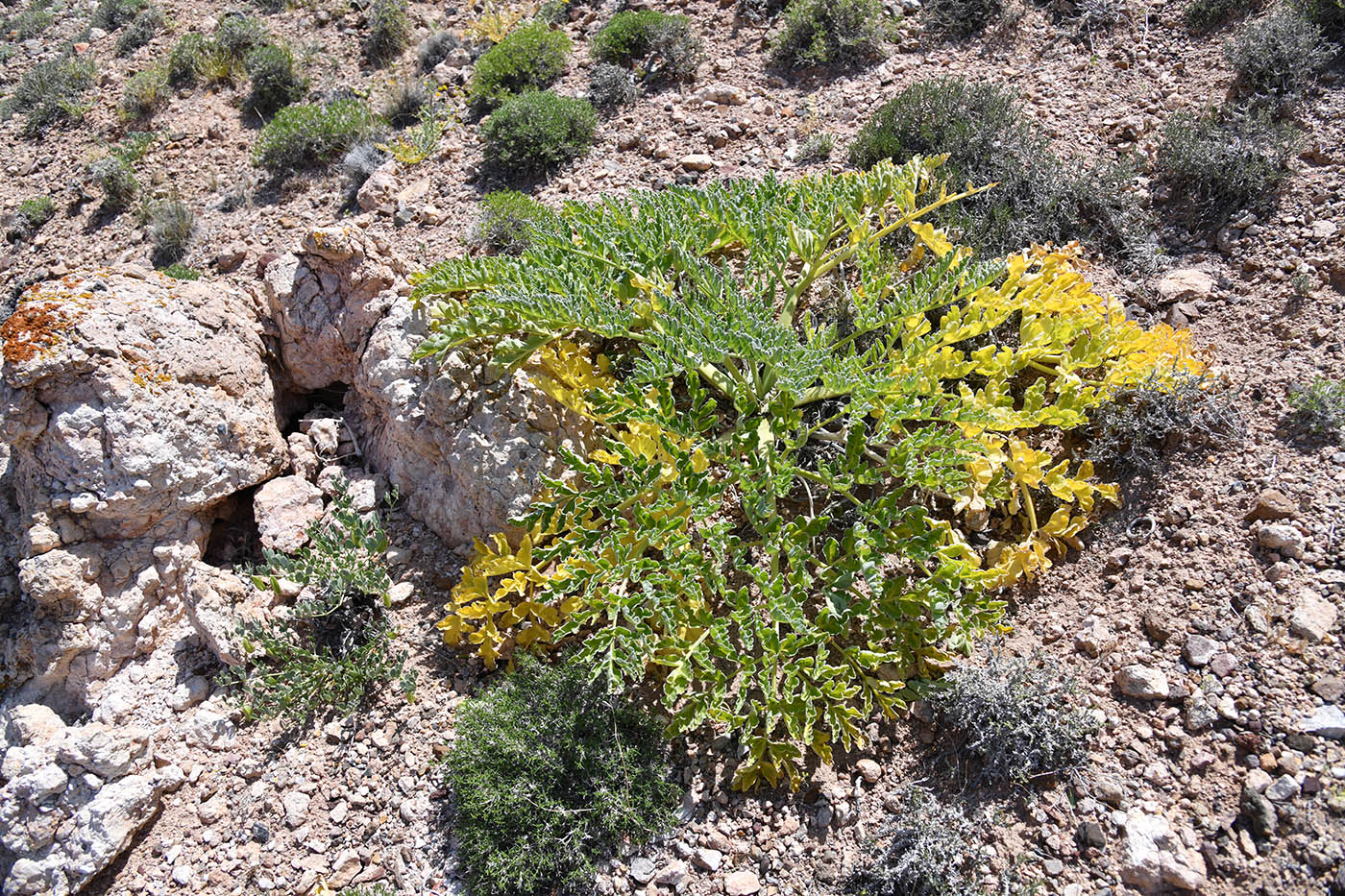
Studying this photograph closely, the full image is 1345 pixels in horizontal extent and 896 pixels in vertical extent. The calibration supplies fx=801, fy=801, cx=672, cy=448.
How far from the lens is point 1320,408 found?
3209 mm

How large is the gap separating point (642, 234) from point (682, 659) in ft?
6.10

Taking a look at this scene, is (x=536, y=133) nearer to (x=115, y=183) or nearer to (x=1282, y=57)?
(x=115, y=183)

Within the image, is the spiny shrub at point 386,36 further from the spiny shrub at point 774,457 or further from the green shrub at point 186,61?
the spiny shrub at point 774,457

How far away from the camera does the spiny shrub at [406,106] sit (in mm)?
6379

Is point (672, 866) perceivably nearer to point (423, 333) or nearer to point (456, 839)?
point (456, 839)

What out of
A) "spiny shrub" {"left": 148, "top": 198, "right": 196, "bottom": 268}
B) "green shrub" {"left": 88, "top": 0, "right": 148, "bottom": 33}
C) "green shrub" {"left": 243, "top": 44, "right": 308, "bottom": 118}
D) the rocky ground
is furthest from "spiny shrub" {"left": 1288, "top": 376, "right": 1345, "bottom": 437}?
"green shrub" {"left": 88, "top": 0, "right": 148, "bottom": 33}

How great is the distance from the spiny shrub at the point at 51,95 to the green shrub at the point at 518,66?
156 inches

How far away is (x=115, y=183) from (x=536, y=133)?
3429 millimetres

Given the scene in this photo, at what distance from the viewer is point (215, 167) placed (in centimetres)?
643

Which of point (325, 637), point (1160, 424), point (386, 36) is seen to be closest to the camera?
point (1160, 424)

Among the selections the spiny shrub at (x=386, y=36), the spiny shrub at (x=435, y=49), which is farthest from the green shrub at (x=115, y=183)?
the spiny shrub at (x=435, y=49)

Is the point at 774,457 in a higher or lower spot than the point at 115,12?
lower

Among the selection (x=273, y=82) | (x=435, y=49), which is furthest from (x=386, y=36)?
(x=273, y=82)

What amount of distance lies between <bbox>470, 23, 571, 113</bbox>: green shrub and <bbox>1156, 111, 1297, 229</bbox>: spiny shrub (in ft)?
14.2
